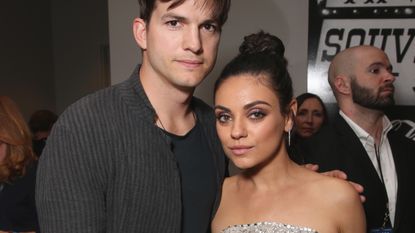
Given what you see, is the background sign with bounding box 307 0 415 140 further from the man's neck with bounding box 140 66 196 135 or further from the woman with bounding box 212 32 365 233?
the man's neck with bounding box 140 66 196 135

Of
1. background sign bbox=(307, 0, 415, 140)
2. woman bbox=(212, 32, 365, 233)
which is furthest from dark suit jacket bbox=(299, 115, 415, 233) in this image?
background sign bbox=(307, 0, 415, 140)

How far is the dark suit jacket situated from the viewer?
1879 millimetres

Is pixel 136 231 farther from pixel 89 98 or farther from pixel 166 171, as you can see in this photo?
pixel 89 98

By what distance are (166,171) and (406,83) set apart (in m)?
2.14

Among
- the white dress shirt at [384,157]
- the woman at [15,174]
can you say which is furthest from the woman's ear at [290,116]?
the woman at [15,174]

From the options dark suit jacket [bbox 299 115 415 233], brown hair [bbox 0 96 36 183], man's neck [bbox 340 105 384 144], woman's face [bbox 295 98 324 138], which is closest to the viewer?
dark suit jacket [bbox 299 115 415 233]

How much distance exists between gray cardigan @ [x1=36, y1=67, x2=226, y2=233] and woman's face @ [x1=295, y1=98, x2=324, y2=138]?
1695 millimetres

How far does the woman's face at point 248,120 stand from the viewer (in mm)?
1204

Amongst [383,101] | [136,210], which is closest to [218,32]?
[136,210]

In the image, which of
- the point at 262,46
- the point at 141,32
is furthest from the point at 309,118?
the point at 141,32

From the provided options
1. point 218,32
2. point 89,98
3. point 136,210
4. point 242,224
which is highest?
point 218,32

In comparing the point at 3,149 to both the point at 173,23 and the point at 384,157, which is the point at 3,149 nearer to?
the point at 173,23

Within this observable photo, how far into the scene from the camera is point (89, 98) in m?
1.14

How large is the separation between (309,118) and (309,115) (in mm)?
19
